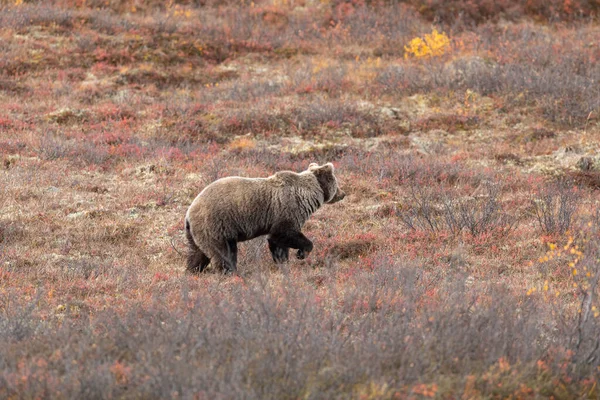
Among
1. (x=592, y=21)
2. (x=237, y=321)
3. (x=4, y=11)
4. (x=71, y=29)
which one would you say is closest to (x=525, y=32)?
(x=592, y=21)

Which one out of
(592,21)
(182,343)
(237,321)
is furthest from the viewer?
(592,21)

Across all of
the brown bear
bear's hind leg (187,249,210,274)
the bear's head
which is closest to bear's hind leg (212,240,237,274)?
the brown bear

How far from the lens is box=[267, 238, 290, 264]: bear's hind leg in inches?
373

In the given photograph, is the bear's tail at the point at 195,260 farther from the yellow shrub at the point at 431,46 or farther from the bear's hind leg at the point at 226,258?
the yellow shrub at the point at 431,46

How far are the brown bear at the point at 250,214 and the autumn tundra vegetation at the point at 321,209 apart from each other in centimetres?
32

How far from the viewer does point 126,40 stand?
22.2 metres

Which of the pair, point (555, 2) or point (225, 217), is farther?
point (555, 2)

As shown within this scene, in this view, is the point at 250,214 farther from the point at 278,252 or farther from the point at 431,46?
the point at 431,46

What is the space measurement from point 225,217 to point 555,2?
2222 cm

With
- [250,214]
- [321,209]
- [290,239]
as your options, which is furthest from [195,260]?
[321,209]

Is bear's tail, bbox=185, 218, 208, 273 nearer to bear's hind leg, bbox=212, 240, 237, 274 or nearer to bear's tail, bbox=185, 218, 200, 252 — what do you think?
bear's tail, bbox=185, 218, 200, 252

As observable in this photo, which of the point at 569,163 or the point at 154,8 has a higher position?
the point at 154,8

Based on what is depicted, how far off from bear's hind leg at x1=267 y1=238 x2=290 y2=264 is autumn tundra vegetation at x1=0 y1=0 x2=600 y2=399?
5.3 inches

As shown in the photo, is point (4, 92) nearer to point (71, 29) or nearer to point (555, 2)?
point (71, 29)
